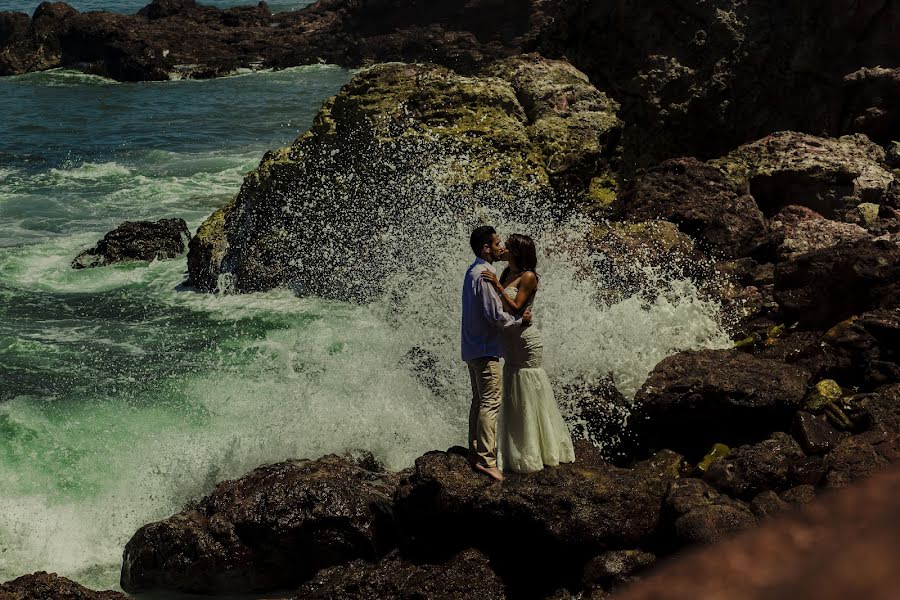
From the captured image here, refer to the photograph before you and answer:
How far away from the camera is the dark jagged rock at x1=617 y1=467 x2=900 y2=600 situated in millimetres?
504

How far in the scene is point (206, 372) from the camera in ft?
37.5

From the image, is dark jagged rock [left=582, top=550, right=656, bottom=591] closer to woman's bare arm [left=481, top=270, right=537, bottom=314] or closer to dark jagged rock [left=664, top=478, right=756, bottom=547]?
dark jagged rock [left=664, top=478, right=756, bottom=547]

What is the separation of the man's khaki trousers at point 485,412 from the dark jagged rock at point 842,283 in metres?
3.97

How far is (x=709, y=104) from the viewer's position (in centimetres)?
1479

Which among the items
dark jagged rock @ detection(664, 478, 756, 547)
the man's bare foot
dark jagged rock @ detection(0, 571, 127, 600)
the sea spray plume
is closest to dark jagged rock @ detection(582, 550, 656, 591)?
dark jagged rock @ detection(664, 478, 756, 547)

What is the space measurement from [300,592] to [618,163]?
348 inches

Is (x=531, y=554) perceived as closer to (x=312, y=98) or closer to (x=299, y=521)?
(x=299, y=521)

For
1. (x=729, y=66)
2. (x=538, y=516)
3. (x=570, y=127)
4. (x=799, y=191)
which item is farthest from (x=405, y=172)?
(x=538, y=516)

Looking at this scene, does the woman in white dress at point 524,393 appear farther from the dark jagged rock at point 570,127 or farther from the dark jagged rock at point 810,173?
the dark jagged rock at point 810,173

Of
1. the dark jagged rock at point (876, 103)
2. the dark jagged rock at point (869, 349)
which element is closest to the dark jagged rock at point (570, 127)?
the dark jagged rock at point (876, 103)

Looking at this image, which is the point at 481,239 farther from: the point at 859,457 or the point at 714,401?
the point at 859,457

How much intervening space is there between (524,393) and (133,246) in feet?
36.7

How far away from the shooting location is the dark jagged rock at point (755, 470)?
21.1 feet

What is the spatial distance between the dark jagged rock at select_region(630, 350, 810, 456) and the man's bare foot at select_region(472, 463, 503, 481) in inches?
70.4
